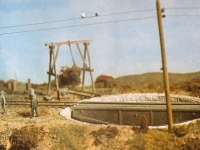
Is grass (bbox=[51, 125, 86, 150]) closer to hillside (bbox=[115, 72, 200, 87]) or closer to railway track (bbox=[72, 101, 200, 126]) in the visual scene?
railway track (bbox=[72, 101, 200, 126])

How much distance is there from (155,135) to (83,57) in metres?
10.1

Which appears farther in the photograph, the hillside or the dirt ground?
the hillside

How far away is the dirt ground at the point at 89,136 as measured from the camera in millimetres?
8766

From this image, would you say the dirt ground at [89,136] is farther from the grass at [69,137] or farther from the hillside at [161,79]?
the hillside at [161,79]

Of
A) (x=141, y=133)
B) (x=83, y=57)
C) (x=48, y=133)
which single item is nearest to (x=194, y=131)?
(x=141, y=133)

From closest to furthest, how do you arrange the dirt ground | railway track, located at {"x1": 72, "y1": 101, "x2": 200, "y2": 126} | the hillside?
1. the dirt ground
2. railway track, located at {"x1": 72, "y1": 101, "x2": 200, "y2": 126}
3. the hillside

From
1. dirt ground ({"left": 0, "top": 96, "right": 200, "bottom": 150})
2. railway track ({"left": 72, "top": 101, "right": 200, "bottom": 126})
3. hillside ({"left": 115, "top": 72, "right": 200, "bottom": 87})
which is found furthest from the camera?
hillside ({"left": 115, "top": 72, "right": 200, "bottom": 87})

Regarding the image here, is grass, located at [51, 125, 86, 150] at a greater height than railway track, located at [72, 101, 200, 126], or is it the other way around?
railway track, located at [72, 101, 200, 126]

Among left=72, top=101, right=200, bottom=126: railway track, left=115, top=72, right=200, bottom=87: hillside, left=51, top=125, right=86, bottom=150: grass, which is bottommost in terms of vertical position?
left=51, top=125, right=86, bottom=150: grass

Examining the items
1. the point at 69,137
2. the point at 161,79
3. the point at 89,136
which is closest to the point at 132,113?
the point at 89,136

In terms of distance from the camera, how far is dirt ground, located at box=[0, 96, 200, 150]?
877 centimetres

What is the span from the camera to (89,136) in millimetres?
9523

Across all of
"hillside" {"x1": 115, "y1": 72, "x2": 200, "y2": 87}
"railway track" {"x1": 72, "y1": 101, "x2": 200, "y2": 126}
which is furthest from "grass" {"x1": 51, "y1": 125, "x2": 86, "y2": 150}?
"hillside" {"x1": 115, "y1": 72, "x2": 200, "y2": 87}

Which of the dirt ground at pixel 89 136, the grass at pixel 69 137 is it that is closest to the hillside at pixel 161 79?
the dirt ground at pixel 89 136
